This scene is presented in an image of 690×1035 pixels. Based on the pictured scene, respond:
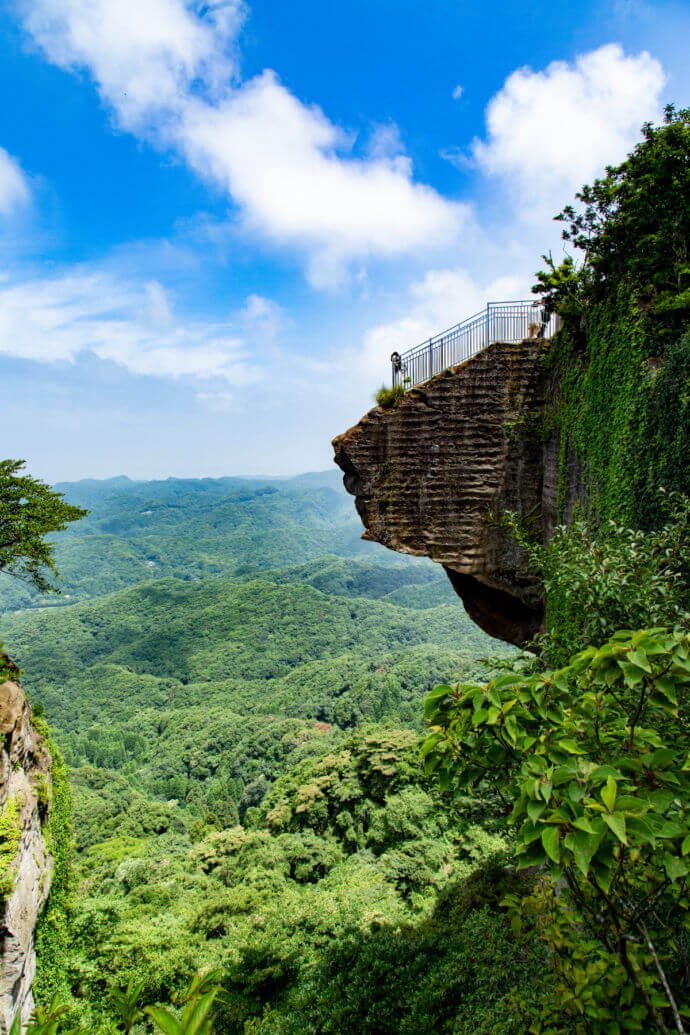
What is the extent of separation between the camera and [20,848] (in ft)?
40.6

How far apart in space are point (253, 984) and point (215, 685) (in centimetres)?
8775

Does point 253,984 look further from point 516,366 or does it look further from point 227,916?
point 516,366

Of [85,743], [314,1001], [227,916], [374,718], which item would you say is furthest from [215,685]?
[314,1001]

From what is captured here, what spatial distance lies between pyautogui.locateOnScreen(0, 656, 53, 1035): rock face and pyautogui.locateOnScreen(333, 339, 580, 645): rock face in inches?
421

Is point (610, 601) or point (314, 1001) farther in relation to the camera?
point (314, 1001)

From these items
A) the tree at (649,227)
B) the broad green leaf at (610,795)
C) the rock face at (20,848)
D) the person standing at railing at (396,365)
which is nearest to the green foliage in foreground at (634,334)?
the tree at (649,227)

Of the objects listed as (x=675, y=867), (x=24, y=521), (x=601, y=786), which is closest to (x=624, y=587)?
(x=601, y=786)

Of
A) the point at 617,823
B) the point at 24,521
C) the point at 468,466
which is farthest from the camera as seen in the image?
the point at 24,521

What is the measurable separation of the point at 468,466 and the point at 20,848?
1426 centimetres

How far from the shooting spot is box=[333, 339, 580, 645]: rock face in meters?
11.2

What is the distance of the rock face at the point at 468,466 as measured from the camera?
11250mm

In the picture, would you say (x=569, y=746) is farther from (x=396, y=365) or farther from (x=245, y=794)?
(x=245, y=794)

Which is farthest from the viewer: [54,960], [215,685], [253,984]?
[215,685]

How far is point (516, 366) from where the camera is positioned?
11219 millimetres
